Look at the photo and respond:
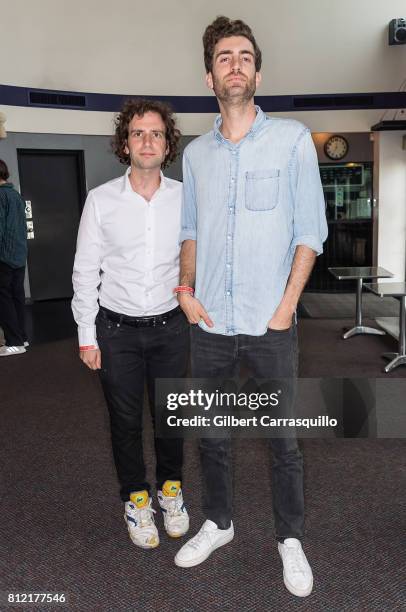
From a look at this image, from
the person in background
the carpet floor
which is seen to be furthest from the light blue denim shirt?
the person in background

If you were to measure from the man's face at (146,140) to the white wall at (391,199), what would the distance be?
680cm

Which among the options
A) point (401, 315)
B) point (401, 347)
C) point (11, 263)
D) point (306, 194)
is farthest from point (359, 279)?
point (306, 194)

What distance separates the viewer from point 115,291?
79.0 inches

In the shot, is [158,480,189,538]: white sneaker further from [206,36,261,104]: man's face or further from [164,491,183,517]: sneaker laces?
[206,36,261,104]: man's face

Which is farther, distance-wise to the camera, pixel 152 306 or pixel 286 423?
pixel 152 306

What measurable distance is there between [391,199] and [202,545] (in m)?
7.08

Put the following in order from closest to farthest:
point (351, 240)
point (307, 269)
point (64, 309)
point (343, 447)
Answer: point (307, 269), point (343, 447), point (64, 309), point (351, 240)

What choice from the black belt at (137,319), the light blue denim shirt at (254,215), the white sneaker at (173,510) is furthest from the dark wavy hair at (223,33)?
the white sneaker at (173,510)

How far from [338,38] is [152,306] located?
23.8ft

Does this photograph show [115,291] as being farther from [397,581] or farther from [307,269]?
[397,581]

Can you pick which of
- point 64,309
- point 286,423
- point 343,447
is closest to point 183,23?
point 64,309

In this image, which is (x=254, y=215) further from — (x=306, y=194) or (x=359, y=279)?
(x=359, y=279)

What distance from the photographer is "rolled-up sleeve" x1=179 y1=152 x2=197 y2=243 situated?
1895 mm

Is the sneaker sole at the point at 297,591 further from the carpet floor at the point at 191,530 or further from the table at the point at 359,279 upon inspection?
the table at the point at 359,279
